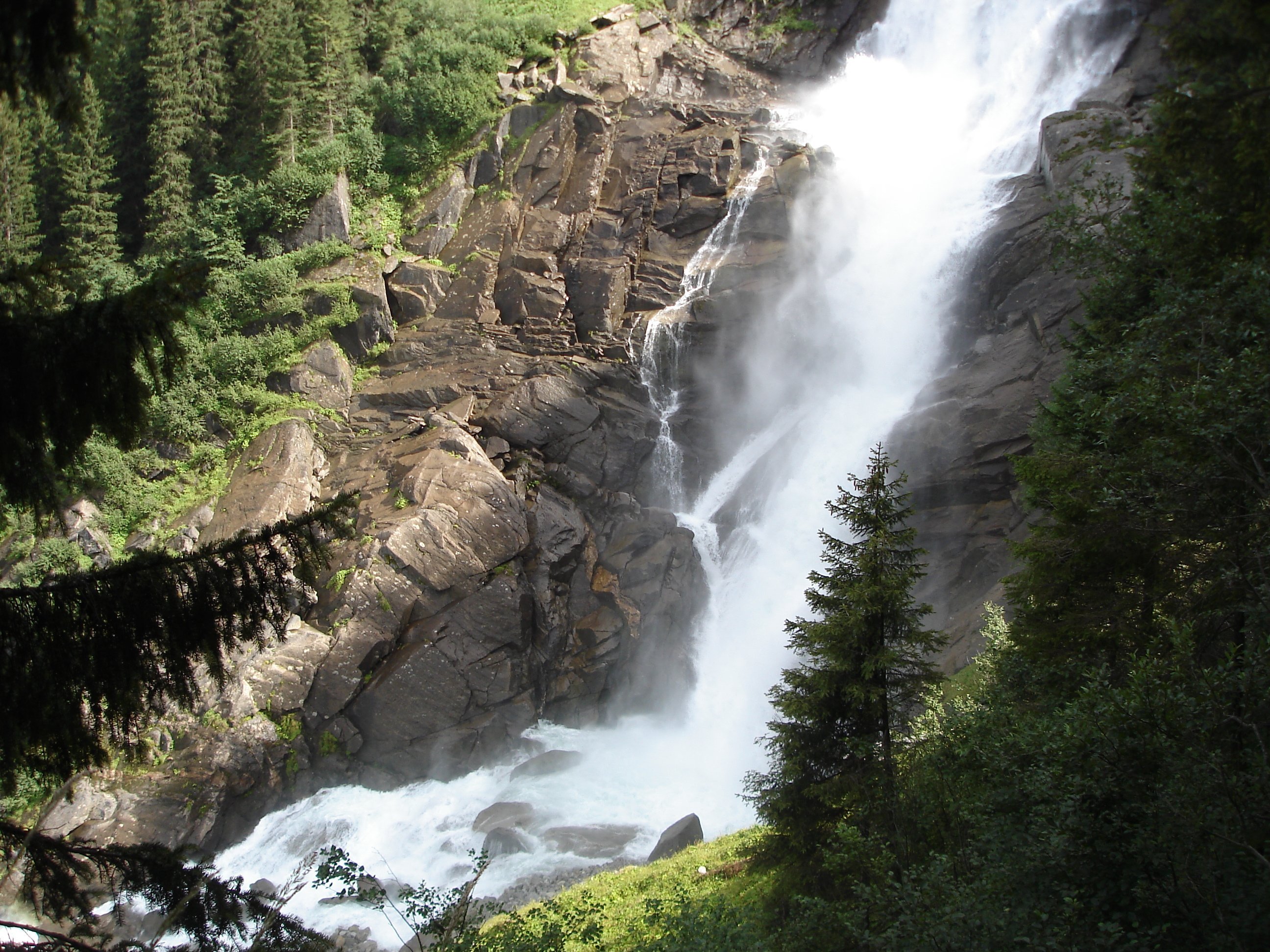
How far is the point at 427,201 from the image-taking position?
3422 cm

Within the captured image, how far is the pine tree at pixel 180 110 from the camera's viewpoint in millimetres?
31453

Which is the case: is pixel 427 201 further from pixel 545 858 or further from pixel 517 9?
pixel 545 858

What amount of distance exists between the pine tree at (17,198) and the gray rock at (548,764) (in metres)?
25.0

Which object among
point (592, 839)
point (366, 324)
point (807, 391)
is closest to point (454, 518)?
point (592, 839)

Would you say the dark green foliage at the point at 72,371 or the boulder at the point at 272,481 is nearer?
the dark green foliage at the point at 72,371

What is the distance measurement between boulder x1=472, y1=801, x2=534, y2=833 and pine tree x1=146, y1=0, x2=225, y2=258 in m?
24.4

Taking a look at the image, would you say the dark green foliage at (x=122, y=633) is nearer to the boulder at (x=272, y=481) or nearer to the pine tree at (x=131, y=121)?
the boulder at (x=272, y=481)

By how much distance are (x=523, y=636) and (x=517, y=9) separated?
33575 millimetres

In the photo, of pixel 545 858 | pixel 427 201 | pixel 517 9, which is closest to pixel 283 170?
pixel 427 201

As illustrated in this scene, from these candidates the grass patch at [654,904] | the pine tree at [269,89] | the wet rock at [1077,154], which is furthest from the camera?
the pine tree at [269,89]

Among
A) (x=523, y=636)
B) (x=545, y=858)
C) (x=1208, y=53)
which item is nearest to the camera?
(x=1208, y=53)

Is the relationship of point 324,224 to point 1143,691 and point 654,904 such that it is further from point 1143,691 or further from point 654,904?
point 1143,691

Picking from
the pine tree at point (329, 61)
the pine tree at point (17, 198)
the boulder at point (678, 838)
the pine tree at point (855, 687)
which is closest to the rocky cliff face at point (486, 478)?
the pine tree at point (329, 61)

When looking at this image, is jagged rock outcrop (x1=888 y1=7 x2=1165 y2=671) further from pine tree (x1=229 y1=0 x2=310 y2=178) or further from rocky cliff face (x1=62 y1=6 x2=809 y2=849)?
pine tree (x1=229 y1=0 x2=310 y2=178)
